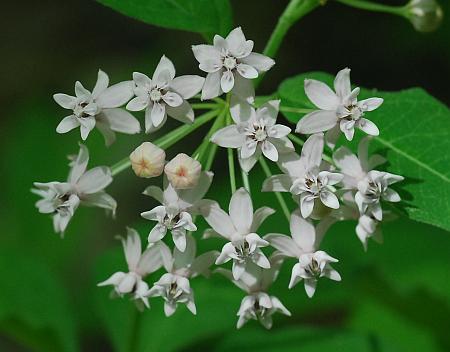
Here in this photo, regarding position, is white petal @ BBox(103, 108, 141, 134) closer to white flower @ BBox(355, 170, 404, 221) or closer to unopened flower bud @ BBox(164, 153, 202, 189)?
unopened flower bud @ BBox(164, 153, 202, 189)

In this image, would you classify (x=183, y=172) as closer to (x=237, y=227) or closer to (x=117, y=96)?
(x=237, y=227)

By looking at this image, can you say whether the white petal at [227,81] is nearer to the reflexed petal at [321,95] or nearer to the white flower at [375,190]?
the reflexed petal at [321,95]

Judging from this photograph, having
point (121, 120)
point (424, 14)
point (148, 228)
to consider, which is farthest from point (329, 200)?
point (148, 228)

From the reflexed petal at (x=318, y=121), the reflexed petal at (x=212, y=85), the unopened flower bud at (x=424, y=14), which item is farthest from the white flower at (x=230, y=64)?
the unopened flower bud at (x=424, y=14)

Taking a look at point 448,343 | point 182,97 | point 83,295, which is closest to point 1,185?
point 83,295

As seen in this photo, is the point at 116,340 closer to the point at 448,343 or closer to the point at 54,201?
the point at 54,201
